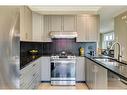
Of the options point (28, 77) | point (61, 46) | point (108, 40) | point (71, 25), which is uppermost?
point (71, 25)

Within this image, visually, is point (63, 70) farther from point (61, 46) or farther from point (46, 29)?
point (46, 29)

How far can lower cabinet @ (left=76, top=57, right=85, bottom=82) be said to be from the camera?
5.37 meters

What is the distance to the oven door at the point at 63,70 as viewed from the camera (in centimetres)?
521

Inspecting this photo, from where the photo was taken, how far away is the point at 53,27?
222 inches

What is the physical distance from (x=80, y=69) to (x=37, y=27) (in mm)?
1848

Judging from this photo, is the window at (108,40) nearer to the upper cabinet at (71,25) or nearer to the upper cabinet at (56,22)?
A: the upper cabinet at (71,25)

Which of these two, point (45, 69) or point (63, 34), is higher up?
point (63, 34)

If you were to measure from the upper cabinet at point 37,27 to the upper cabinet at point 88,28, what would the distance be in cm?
119

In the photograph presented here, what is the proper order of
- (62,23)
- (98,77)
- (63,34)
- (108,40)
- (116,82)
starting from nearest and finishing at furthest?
(116,82) → (98,77) → (63,34) → (62,23) → (108,40)

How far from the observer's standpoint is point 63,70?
523cm

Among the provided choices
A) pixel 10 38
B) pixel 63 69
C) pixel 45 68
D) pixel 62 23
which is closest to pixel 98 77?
pixel 10 38
